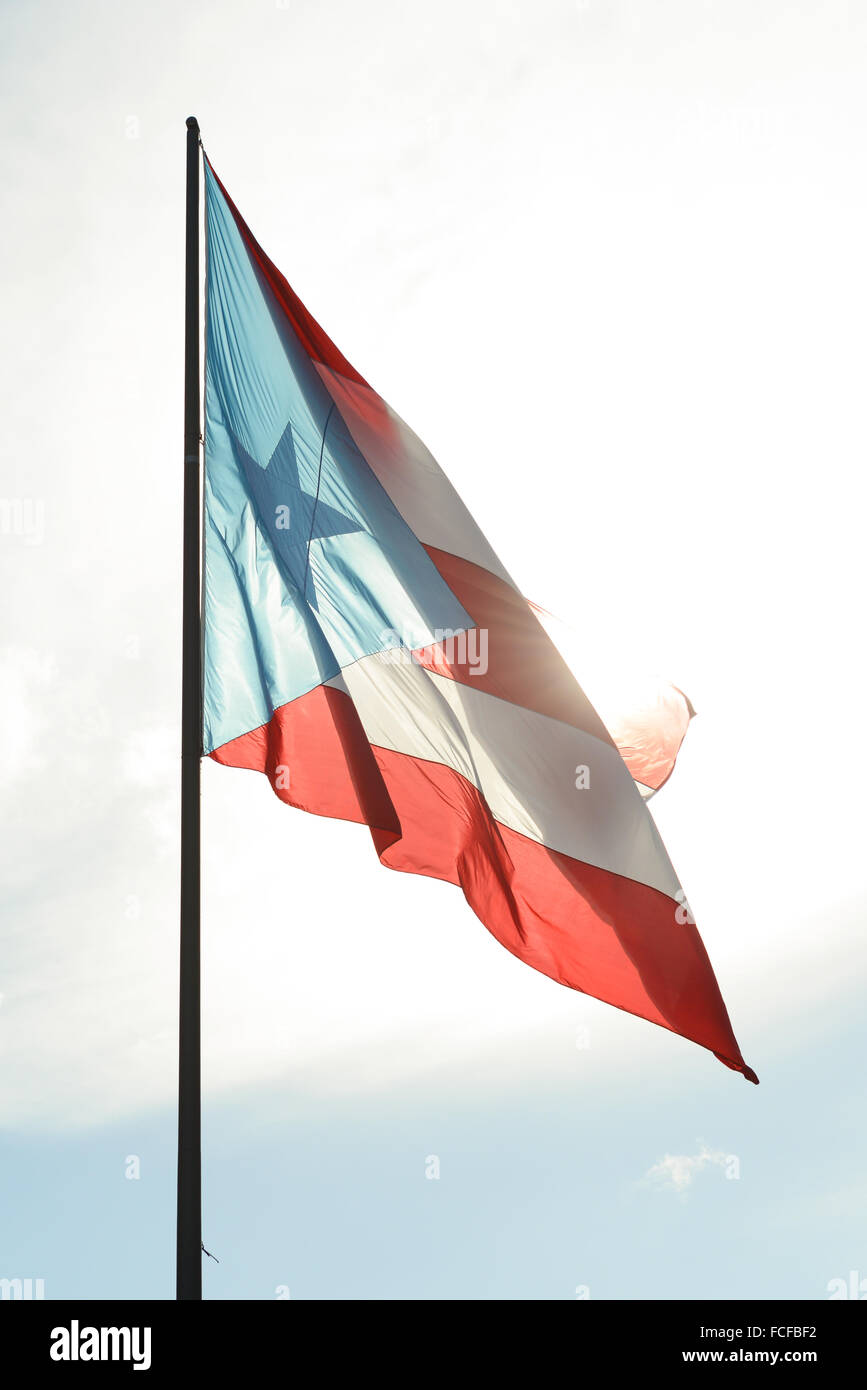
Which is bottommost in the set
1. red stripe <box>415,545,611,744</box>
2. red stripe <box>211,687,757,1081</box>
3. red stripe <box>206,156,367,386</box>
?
red stripe <box>211,687,757,1081</box>

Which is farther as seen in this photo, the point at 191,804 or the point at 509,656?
the point at 509,656

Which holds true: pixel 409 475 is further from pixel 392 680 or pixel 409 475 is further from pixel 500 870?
pixel 500 870

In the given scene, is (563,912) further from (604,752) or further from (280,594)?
(280,594)

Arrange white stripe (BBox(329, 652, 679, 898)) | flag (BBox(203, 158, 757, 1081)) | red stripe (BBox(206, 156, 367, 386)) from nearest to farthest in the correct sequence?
flag (BBox(203, 158, 757, 1081)) → white stripe (BBox(329, 652, 679, 898)) → red stripe (BBox(206, 156, 367, 386))

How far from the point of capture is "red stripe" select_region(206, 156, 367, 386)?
8508 millimetres

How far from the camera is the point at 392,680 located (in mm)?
8297

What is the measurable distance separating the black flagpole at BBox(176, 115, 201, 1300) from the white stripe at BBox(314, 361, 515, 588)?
1.34 metres

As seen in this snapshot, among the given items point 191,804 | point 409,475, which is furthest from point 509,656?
point 191,804

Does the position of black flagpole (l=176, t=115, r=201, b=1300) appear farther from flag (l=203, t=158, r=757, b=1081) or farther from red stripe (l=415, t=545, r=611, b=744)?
red stripe (l=415, t=545, r=611, b=744)

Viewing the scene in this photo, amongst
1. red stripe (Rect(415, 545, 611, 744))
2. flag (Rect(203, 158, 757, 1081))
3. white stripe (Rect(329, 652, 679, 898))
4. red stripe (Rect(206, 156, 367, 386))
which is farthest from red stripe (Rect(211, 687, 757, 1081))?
red stripe (Rect(206, 156, 367, 386))

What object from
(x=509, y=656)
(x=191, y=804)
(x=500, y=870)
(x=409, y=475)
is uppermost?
(x=409, y=475)

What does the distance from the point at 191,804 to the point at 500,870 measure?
2.56m

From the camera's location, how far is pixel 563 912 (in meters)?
7.99

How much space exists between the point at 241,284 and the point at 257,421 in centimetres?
119
